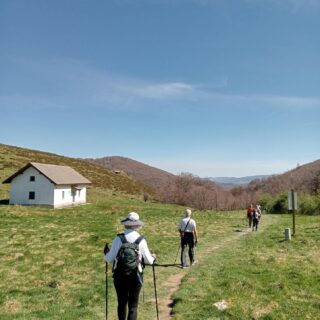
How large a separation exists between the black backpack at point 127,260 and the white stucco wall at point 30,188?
177 feet

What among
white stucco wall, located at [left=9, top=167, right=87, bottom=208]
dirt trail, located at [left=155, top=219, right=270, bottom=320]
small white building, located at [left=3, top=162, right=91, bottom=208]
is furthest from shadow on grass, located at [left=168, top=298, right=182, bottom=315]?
white stucco wall, located at [left=9, top=167, right=87, bottom=208]

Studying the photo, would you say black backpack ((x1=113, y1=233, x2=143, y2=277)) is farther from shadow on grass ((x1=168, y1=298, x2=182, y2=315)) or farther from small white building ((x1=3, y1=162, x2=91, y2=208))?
small white building ((x1=3, y1=162, x2=91, y2=208))

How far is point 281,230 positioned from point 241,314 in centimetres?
2349

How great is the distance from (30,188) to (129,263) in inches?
2237

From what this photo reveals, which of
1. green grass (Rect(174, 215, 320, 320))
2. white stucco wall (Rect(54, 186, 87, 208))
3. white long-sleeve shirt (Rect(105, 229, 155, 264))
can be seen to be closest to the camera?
white long-sleeve shirt (Rect(105, 229, 155, 264))

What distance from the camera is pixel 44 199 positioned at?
6066 cm

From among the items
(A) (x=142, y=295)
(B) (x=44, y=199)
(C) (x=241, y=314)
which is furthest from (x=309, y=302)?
(B) (x=44, y=199)

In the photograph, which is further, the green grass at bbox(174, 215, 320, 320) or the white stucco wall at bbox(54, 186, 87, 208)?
the white stucco wall at bbox(54, 186, 87, 208)

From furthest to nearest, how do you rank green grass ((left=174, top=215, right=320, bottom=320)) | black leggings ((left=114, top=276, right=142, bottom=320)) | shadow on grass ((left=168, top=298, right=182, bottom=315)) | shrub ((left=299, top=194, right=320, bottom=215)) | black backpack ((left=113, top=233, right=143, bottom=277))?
1. shrub ((left=299, top=194, right=320, bottom=215))
2. shadow on grass ((left=168, top=298, right=182, bottom=315))
3. green grass ((left=174, top=215, right=320, bottom=320))
4. black leggings ((left=114, top=276, right=142, bottom=320))
5. black backpack ((left=113, top=233, right=143, bottom=277))

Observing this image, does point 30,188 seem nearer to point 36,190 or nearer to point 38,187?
point 36,190

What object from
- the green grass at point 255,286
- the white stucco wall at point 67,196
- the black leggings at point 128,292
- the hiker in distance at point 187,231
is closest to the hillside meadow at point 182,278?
the green grass at point 255,286

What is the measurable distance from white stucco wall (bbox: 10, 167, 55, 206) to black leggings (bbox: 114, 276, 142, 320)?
53574mm

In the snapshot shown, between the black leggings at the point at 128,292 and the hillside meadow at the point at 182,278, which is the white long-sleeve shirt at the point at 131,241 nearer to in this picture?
the black leggings at the point at 128,292

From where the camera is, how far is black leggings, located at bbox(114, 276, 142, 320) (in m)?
8.81
